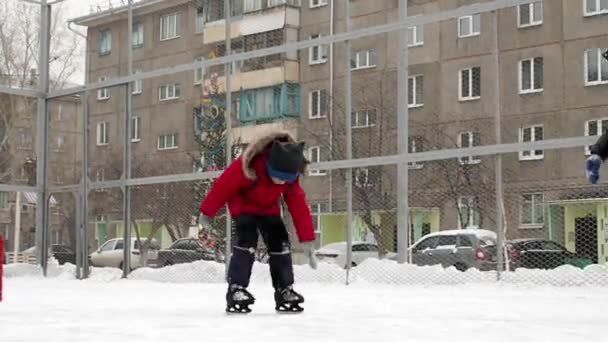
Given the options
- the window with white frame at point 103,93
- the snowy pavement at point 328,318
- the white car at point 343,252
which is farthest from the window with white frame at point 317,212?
the window with white frame at point 103,93

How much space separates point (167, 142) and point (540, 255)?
6.35m

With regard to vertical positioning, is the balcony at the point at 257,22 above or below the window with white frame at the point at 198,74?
above

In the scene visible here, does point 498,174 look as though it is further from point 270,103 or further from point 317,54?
point 270,103

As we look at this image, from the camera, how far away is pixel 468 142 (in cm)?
1080

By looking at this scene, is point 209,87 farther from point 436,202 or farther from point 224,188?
point 224,188

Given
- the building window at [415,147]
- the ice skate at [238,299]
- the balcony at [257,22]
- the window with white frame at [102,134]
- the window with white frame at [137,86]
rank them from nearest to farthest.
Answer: the ice skate at [238,299], the building window at [415,147], the balcony at [257,22], the window with white frame at [137,86], the window with white frame at [102,134]

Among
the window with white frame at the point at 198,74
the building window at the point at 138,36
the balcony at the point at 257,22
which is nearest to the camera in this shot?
the balcony at the point at 257,22

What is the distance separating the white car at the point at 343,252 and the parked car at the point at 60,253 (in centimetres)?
545

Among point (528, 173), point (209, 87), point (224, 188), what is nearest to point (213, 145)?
point (209, 87)

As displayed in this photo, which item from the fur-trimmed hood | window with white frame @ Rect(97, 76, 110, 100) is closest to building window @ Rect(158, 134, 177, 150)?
window with white frame @ Rect(97, 76, 110, 100)

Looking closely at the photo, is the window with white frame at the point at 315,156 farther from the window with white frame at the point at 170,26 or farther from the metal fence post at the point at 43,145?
the metal fence post at the point at 43,145

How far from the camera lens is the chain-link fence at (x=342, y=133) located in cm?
1018

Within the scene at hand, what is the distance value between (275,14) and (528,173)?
4.52 m

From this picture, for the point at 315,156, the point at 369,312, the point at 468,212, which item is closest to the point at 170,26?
the point at 315,156
